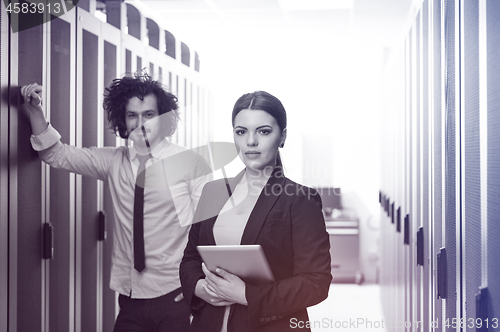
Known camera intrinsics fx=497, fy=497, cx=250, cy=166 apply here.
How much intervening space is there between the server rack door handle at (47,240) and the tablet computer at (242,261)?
0.80 metres

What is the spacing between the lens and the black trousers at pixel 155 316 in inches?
68.8

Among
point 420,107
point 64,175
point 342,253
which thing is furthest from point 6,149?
point 342,253

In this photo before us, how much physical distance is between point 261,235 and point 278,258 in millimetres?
73

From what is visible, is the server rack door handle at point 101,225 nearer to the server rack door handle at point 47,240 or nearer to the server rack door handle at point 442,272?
the server rack door handle at point 47,240

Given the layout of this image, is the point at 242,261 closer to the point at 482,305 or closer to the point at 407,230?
the point at 482,305

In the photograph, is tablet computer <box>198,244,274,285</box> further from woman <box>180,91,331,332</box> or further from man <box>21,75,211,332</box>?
man <box>21,75,211,332</box>

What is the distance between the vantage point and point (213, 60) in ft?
7.61

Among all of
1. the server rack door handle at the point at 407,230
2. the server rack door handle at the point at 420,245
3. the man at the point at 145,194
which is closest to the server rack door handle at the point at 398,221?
the server rack door handle at the point at 407,230

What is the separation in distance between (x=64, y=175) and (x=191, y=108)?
1007 millimetres

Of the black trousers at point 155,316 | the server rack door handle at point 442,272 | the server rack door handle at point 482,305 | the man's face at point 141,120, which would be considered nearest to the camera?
the server rack door handle at point 482,305

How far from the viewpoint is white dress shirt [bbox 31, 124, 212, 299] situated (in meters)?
1.82

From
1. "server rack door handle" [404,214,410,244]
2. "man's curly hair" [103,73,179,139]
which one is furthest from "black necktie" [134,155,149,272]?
"server rack door handle" [404,214,410,244]

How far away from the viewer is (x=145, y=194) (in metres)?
1.84

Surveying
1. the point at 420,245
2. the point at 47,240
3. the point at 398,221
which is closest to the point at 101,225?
the point at 47,240
